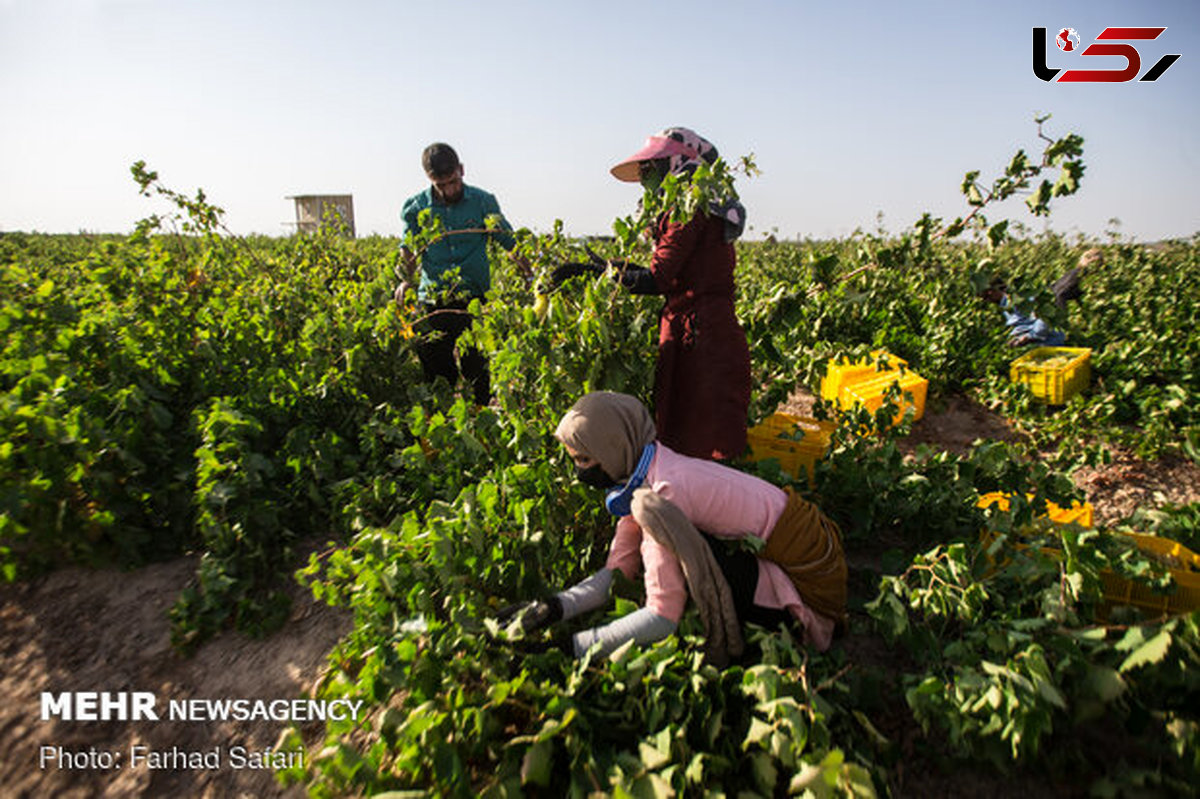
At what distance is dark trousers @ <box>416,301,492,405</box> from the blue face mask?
2.27m

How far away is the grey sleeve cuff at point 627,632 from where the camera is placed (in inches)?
70.7

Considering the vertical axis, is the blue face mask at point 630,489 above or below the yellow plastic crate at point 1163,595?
above

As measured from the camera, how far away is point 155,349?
3314 mm

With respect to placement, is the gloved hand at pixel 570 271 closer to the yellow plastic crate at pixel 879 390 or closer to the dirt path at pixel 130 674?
the dirt path at pixel 130 674

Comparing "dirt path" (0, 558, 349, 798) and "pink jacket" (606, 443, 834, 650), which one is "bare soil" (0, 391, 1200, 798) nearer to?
"dirt path" (0, 558, 349, 798)

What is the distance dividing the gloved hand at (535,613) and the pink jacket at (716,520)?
31cm

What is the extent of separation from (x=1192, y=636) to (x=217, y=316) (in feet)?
15.7

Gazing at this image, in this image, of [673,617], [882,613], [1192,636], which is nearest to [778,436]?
[882,613]

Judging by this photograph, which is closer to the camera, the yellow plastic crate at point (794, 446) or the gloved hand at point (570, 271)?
the gloved hand at point (570, 271)

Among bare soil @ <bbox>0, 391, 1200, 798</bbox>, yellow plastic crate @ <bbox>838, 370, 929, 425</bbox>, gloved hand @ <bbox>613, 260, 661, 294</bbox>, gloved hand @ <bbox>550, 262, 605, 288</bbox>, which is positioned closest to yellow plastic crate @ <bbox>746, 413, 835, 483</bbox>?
yellow plastic crate @ <bbox>838, 370, 929, 425</bbox>

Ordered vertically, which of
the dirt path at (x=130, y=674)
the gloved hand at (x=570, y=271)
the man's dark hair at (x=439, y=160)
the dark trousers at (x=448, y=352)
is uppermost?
the man's dark hair at (x=439, y=160)

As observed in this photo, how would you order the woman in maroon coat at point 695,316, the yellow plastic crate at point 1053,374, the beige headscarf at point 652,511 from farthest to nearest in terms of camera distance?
the yellow plastic crate at point 1053,374 < the woman in maroon coat at point 695,316 < the beige headscarf at point 652,511

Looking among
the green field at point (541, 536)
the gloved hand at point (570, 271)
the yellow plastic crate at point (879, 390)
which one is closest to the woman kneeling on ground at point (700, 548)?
the green field at point (541, 536)

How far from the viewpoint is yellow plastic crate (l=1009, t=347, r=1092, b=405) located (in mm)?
4914
